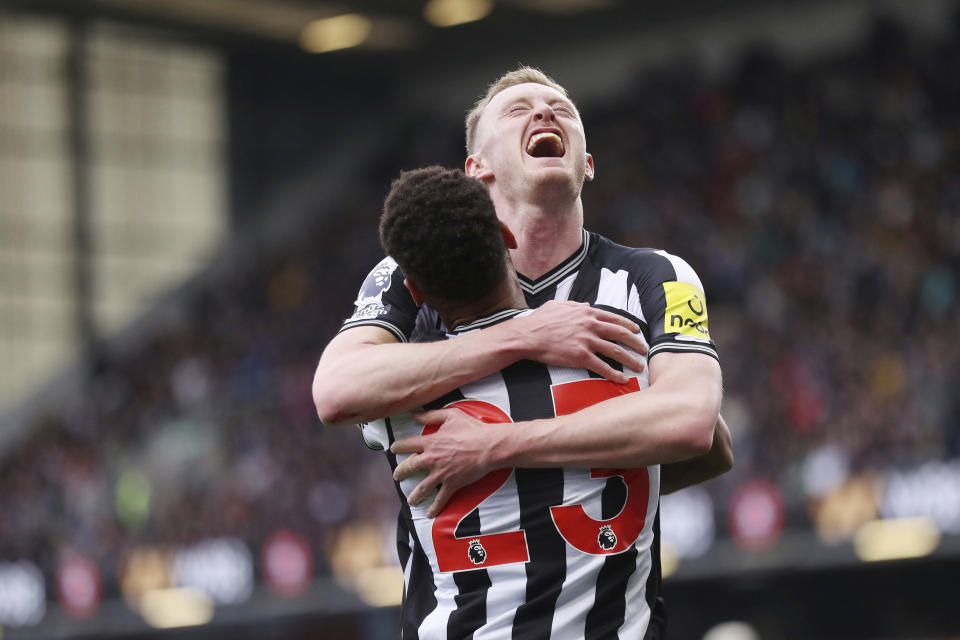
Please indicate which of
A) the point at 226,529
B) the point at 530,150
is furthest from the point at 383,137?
the point at 530,150

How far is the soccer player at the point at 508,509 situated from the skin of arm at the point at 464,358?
0.21 ft

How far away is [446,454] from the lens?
272 cm

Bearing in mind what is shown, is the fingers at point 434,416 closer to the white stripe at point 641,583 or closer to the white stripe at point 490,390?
the white stripe at point 490,390

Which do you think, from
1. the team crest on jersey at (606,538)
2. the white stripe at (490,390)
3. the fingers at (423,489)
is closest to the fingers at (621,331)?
the white stripe at (490,390)

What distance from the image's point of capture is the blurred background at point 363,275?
12672 mm

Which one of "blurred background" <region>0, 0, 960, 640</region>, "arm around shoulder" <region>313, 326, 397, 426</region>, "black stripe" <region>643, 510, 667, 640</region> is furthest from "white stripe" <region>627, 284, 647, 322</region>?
"blurred background" <region>0, 0, 960, 640</region>

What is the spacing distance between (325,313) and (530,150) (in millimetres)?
20427

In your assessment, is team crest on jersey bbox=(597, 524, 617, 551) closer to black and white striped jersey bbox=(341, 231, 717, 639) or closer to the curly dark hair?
black and white striped jersey bbox=(341, 231, 717, 639)

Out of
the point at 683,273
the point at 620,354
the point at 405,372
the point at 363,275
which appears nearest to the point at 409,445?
the point at 405,372

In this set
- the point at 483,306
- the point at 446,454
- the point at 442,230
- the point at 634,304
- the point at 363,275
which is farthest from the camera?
the point at 363,275

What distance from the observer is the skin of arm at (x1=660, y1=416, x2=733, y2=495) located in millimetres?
3127

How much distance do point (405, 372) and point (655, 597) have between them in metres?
0.78

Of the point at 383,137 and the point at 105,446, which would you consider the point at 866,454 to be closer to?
the point at 105,446

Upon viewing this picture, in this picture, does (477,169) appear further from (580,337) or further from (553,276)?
(580,337)
